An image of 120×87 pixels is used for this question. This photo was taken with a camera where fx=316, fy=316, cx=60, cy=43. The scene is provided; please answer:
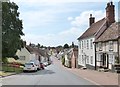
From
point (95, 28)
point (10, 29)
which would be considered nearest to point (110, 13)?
point (95, 28)

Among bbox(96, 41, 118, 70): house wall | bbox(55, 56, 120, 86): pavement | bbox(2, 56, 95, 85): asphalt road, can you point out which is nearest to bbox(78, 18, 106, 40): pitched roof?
bbox(96, 41, 118, 70): house wall

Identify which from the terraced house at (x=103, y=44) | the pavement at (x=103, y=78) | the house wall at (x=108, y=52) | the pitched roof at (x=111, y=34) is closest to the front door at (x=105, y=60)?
the terraced house at (x=103, y=44)

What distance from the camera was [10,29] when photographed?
48500mm

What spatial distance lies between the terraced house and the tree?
1232 centimetres

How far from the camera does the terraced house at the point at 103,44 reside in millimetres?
43125

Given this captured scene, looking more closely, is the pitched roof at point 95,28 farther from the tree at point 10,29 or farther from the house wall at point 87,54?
the tree at point 10,29

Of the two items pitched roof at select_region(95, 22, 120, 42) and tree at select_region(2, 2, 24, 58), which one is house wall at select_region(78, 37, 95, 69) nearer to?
pitched roof at select_region(95, 22, 120, 42)

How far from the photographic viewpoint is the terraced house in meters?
43.1

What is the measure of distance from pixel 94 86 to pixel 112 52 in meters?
21.9

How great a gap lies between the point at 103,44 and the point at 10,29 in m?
14.3

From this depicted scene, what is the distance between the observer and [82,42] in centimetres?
6438

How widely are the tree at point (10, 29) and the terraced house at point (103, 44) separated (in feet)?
40.4

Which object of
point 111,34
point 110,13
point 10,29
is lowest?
point 111,34

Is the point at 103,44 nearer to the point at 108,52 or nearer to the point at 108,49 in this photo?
the point at 108,49
